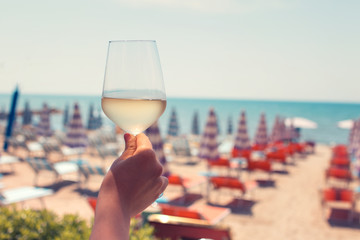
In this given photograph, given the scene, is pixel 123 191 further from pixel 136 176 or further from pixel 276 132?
pixel 276 132

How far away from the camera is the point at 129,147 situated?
1.00m

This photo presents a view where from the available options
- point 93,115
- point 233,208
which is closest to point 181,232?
point 233,208

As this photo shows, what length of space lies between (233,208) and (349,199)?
2.60 m

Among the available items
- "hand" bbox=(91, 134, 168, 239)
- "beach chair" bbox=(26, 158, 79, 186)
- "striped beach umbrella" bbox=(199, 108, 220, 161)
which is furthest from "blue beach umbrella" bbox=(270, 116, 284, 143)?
"hand" bbox=(91, 134, 168, 239)

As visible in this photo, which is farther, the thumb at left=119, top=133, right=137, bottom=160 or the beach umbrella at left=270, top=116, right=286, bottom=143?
the beach umbrella at left=270, top=116, right=286, bottom=143

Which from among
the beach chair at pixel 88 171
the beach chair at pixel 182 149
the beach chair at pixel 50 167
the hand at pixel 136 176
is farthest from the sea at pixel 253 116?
A: the hand at pixel 136 176

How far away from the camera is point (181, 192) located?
400 inches

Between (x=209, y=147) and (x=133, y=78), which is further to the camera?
(x=209, y=147)

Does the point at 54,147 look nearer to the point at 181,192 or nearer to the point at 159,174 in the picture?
the point at 181,192

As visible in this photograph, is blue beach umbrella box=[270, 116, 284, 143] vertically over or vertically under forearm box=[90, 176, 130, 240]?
under

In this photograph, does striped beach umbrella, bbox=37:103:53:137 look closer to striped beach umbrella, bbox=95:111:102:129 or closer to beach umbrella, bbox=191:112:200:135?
striped beach umbrella, bbox=95:111:102:129

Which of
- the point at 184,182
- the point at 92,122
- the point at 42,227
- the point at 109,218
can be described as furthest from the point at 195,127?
the point at 109,218

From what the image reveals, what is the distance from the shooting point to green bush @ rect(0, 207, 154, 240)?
9.27 ft

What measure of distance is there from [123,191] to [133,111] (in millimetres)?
337
